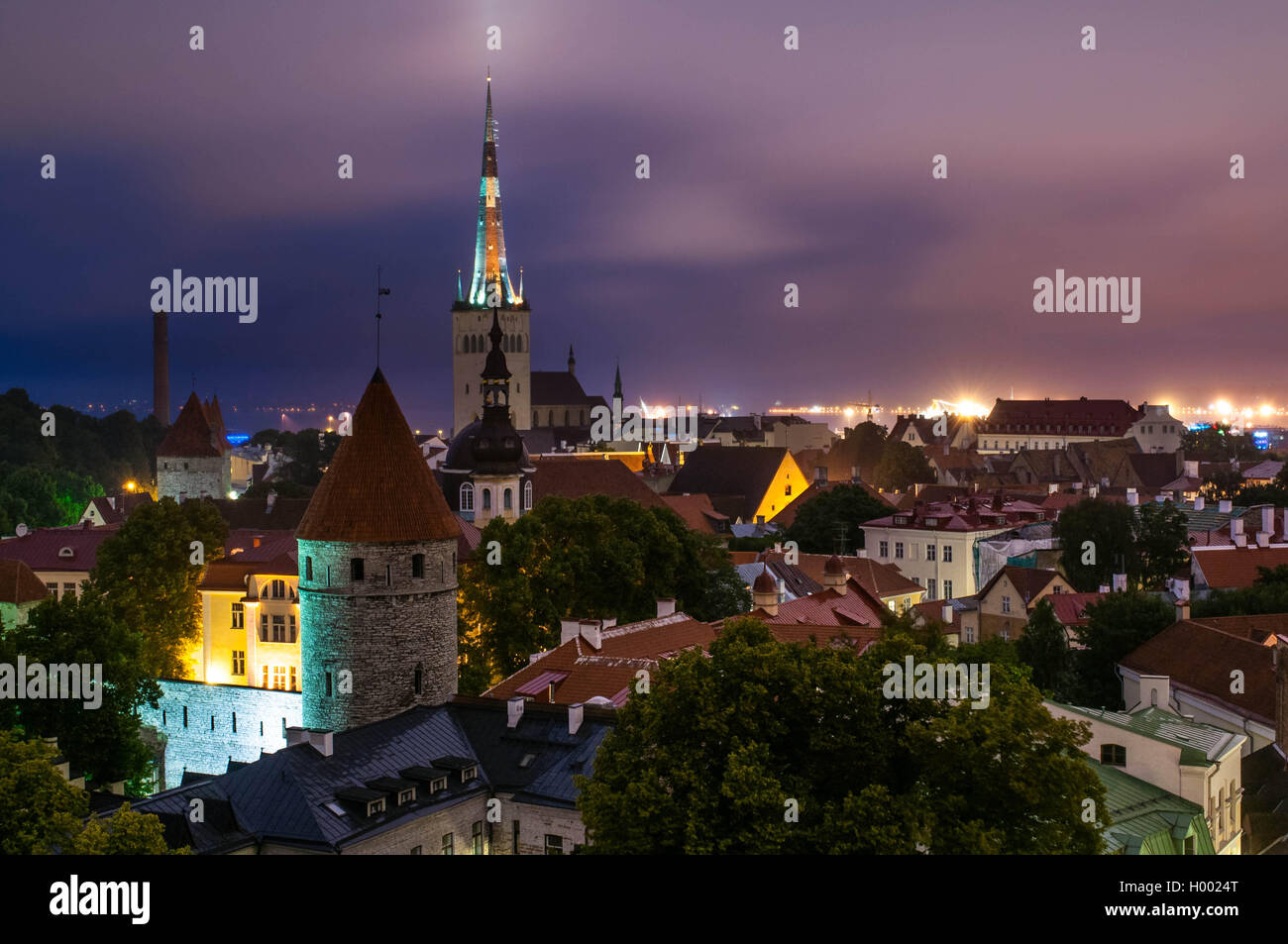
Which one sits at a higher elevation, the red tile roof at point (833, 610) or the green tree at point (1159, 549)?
the green tree at point (1159, 549)

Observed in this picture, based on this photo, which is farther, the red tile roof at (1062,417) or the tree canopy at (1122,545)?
the red tile roof at (1062,417)

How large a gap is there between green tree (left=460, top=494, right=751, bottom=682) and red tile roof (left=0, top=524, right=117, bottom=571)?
24246mm

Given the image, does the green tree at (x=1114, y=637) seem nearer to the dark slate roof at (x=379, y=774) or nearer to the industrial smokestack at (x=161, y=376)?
the dark slate roof at (x=379, y=774)

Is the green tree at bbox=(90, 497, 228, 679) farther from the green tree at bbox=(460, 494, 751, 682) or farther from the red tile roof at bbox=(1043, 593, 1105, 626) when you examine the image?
the red tile roof at bbox=(1043, 593, 1105, 626)

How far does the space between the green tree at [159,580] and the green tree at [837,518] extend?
29895mm

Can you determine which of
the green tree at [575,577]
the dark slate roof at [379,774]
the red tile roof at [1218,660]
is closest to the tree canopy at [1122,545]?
the red tile roof at [1218,660]

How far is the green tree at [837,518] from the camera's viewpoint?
63375mm

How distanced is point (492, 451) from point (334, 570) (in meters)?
25.7

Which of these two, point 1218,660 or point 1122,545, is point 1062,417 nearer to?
point 1122,545

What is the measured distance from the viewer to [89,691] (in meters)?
32.1

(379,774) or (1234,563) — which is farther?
(1234,563)

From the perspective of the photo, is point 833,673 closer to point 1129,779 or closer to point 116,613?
point 1129,779

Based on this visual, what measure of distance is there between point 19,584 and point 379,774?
33.0 m

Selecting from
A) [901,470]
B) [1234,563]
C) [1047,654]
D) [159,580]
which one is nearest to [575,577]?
[1047,654]
